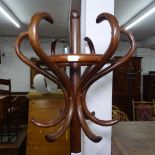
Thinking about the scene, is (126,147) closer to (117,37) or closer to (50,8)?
(117,37)

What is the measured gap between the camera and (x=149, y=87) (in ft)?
20.2

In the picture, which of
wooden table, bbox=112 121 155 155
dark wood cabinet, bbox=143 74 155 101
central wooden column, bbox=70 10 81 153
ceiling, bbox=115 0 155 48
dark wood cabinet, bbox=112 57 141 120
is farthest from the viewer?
dark wood cabinet, bbox=143 74 155 101

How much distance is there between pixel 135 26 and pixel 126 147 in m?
4.06

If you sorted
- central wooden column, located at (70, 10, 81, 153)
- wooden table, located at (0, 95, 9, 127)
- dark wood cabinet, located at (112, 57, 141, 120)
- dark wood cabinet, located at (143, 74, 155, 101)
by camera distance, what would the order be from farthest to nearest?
dark wood cabinet, located at (143, 74, 155, 101), dark wood cabinet, located at (112, 57, 141, 120), wooden table, located at (0, 95, 9, 127), central wooden column, located at (70, 10, 81, 153)

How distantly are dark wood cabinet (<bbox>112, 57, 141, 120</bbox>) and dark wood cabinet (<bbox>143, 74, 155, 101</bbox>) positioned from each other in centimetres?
60

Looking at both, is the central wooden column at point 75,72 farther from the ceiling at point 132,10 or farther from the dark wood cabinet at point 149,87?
the dark wood cabinet at point 149,87

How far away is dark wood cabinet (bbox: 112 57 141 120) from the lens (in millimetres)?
5672

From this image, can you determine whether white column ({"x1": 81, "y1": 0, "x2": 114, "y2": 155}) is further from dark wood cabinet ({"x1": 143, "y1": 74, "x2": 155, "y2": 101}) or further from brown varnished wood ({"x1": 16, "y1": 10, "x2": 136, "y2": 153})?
dark wood cabinet ({"x1": 143, "y1": 74, "x2": 155, "y2": 101})

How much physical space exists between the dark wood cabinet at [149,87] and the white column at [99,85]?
17.8 feet

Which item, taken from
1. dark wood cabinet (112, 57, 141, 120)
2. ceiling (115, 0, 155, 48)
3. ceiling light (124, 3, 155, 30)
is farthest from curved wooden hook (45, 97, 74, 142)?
dark wood cabinet (112, 57, 141, 120)

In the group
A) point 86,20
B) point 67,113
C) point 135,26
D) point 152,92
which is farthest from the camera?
point 152,92

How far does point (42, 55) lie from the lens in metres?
0.56

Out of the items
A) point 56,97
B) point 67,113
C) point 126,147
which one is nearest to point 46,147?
point 56,97

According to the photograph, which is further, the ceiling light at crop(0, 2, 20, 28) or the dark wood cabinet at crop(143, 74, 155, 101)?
the dark wood cabinet at crop(143, 74, 155, 101)
